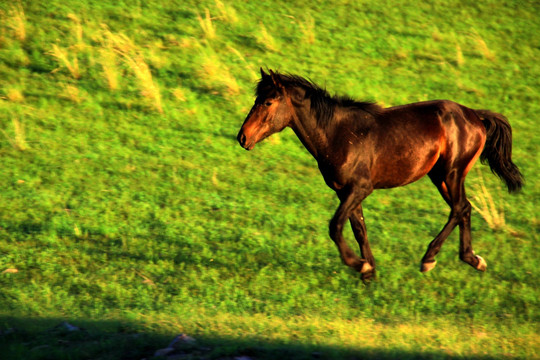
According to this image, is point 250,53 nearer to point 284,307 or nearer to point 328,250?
point 328,250

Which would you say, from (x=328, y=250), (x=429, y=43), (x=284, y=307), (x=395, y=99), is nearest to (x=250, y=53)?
(x=395, y=99)

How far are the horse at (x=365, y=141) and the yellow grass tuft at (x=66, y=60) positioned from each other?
743 cm

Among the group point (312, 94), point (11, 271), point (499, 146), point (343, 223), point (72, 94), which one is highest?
point (312, 94)

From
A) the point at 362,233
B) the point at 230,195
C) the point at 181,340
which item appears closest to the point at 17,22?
the point at 230,195

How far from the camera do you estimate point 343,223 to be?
7.26 meters

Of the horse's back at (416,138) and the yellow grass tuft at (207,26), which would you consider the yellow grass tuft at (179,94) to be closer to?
the yellow grass tuft at (207,26)

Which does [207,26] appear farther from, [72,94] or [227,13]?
[72,94]

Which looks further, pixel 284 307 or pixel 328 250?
pixel 328 250

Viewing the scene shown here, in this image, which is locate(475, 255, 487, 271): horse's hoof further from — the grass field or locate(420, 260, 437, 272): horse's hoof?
locate(420, 260, 437, 272): horse's hoof

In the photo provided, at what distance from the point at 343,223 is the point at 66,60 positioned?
855 cm

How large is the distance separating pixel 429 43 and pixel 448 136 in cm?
954

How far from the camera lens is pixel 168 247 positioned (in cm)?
890

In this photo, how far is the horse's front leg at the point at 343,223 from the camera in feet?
23.8

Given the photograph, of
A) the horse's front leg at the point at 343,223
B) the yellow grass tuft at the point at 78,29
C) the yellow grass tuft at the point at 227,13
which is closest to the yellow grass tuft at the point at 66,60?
the yellow grass tuft at the point at 78,29
